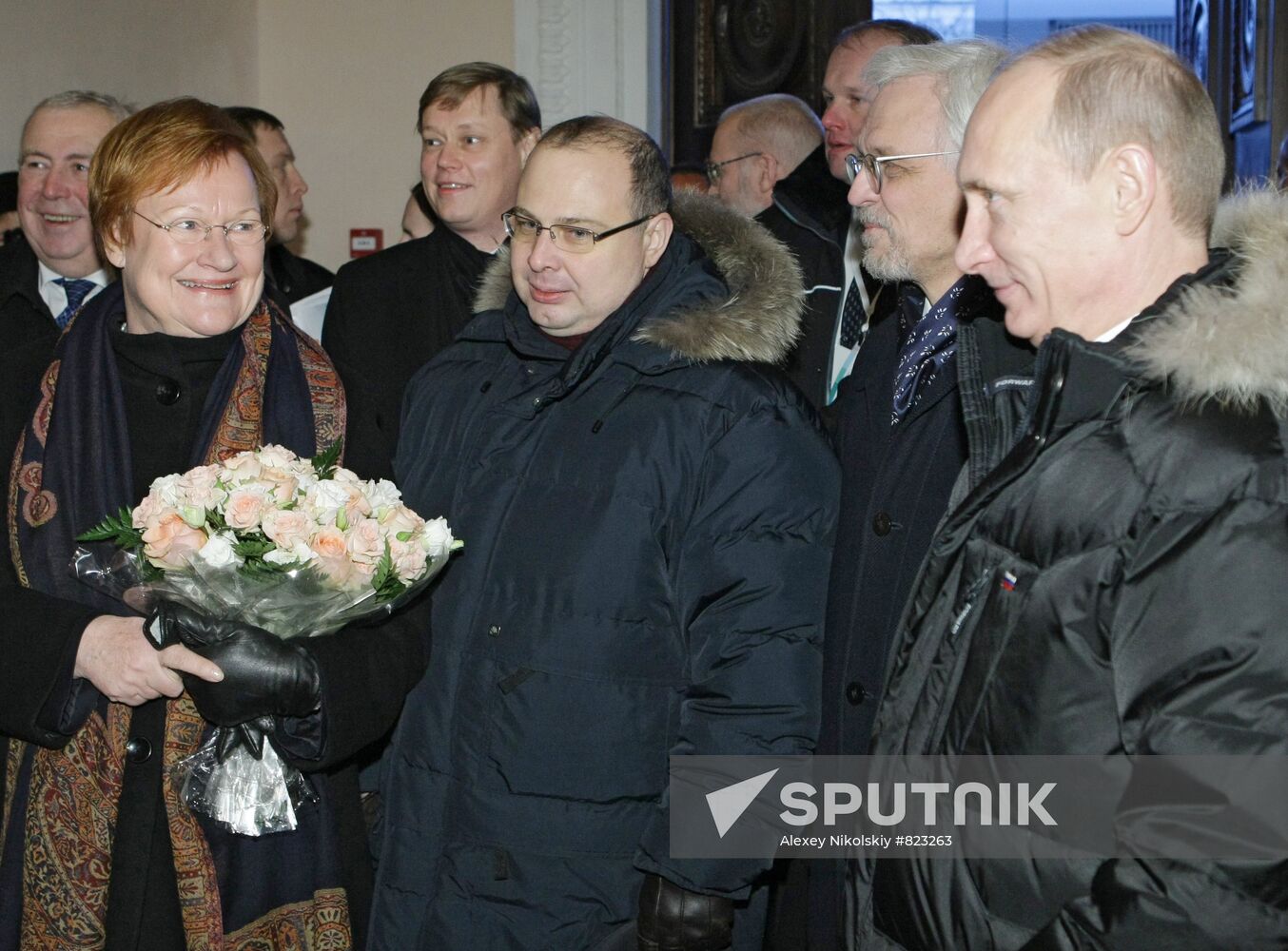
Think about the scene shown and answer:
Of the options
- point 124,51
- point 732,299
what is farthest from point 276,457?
point 124,51

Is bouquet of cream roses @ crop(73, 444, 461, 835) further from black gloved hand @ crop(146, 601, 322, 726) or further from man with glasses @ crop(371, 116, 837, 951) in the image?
man with glasses @ crop(371, 116, 837, 951)

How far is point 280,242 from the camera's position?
17.6ft

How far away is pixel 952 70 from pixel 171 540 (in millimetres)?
1536

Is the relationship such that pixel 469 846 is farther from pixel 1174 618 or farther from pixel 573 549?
pixel 1174 618

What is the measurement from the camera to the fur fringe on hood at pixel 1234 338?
1.32 meters

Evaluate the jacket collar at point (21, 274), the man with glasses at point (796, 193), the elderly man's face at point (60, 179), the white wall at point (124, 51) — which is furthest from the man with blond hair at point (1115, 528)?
the white wall at point (124, 51)

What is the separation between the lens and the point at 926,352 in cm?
221

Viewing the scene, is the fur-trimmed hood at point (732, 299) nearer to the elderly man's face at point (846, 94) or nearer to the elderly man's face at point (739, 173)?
the elderly man's face at point (846, 94)

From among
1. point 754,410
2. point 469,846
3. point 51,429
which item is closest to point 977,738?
point 754,410

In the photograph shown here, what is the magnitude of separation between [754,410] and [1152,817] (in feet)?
3.58

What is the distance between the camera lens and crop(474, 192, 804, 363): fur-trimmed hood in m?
2.28

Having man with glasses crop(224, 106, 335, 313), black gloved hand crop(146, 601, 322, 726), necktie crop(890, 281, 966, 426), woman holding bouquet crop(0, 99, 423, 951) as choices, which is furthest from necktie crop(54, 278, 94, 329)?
necktie crop(890, 281, 966, 426)

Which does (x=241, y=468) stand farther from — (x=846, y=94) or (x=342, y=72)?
(x=342, y=72)

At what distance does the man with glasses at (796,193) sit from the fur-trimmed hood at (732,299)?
8.8 inches
